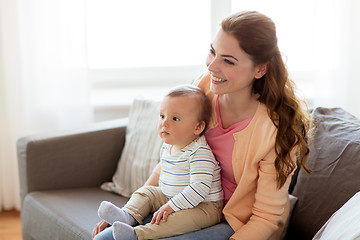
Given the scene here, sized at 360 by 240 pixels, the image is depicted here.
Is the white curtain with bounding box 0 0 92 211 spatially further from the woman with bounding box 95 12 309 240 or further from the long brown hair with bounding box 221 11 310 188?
the long brown hair with bounding box 221 11 310 188

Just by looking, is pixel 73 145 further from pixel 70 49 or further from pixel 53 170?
pixel 70 49

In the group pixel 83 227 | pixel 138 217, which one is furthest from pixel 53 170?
pixel 138 217

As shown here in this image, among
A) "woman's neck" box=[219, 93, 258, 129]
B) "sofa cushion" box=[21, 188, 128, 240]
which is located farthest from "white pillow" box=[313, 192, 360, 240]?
"sofa cushion" box=[21, 188, 128, 240]

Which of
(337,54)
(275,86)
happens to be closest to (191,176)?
(275,86)

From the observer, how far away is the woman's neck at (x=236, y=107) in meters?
1.67

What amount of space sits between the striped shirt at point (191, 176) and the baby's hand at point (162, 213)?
14 mm

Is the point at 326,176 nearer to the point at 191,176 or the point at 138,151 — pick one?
the point at 191,176

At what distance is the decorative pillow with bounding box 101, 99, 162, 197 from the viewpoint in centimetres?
224

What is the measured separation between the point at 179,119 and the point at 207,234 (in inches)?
14.6

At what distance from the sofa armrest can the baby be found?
0.68 metres

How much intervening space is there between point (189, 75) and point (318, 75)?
795 mm

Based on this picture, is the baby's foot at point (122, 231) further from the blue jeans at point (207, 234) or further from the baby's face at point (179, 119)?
the baby's face at point (179, 119)

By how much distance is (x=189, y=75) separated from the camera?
310 cm

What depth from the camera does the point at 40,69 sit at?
2822 mm
